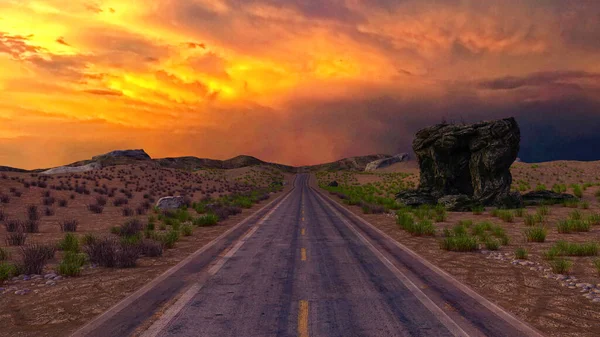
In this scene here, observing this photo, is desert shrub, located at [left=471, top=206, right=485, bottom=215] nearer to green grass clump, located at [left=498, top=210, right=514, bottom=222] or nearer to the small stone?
green grass clump, located at [left=498, top=210, right=514, bottom=222]

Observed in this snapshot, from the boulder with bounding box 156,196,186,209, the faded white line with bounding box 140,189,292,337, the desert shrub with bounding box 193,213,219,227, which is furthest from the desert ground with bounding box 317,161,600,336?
the boulder with bounding box 156,196,186,209

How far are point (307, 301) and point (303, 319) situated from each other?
97 centimetres

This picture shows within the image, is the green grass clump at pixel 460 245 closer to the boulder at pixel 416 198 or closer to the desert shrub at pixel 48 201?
the boulder at pixel 416 198

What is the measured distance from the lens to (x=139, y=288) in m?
8.06

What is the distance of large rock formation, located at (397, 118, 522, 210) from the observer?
86.5 ft

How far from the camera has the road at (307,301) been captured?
222 inches

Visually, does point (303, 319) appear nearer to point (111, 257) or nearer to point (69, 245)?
point (111, 257)

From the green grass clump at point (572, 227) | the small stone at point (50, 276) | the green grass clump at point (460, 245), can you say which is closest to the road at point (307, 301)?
the green grass clump at point (460, 245)

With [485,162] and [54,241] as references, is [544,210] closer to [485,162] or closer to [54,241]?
[485,162]

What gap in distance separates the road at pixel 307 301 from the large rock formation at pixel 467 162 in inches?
714

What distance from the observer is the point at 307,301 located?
6914mm

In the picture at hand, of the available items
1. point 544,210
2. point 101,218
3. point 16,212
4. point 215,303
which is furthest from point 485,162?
point 16,212

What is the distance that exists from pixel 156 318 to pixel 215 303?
3.66 ft

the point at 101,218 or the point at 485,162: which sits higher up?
the point at 485,162
